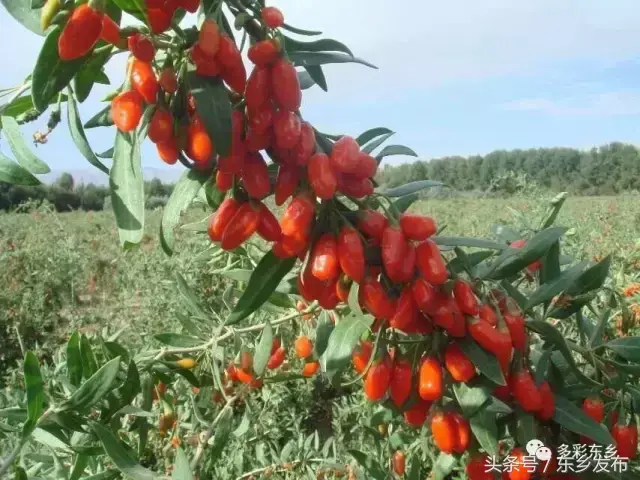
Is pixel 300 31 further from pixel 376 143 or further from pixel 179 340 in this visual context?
pixel 179 340

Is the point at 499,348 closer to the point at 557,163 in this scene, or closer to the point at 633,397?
the point at 633,397

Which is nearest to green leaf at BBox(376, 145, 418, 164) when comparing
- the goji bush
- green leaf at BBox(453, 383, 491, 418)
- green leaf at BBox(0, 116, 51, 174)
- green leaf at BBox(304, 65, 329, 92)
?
the goji bush

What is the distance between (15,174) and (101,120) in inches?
6.6

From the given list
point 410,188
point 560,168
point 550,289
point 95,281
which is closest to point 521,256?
point 550,289

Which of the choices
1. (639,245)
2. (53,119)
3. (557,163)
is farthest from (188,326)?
(557,163)

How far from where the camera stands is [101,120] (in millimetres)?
815

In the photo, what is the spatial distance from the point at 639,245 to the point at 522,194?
2071mm

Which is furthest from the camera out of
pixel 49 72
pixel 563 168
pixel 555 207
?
pixel 563 168

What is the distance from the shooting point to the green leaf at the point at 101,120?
812mm

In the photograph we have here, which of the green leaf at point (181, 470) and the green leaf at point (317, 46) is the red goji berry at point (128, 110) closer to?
the green leaf at point (317, 46)

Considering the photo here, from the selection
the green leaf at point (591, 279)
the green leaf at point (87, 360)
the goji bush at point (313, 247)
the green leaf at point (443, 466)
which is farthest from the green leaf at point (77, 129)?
the green leaf at point (443, 466)

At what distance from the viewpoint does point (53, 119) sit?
838 millimetres

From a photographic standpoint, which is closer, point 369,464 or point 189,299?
point 369,464

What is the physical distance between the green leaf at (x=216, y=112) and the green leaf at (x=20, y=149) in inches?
8.5
